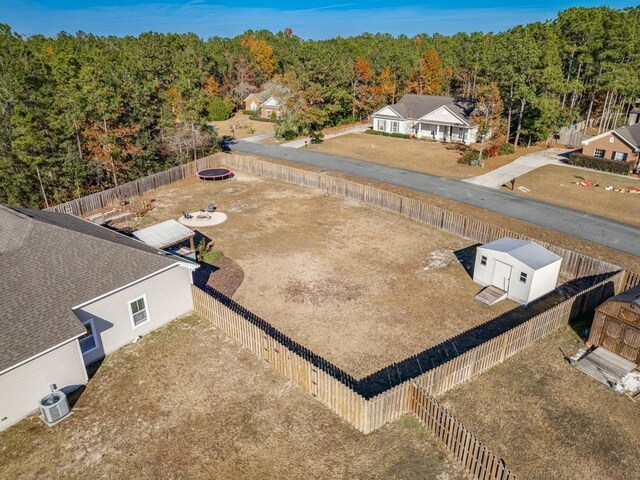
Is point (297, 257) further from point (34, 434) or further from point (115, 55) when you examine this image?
point (115, 55)

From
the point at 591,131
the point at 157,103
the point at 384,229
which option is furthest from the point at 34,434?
the point at 591,131

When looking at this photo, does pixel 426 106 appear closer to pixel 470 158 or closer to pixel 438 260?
pixel 470 158

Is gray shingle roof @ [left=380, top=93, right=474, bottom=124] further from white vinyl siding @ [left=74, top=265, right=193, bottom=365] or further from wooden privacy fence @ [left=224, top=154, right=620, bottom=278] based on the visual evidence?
white vinyl siding @ [left=74, top=265, right=193, bottom=365]

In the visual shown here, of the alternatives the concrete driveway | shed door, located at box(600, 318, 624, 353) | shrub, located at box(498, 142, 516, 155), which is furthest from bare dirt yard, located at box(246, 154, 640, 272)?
shrub, located at box(498, 142, 516, 155)

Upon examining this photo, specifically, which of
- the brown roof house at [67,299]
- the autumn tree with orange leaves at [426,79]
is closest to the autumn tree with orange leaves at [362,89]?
the autumn tree with orange leaves at [426,79]

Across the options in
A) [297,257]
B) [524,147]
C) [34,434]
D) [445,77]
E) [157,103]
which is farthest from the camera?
[445,77]

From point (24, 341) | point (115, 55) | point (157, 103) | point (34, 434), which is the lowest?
point (34, 434)
